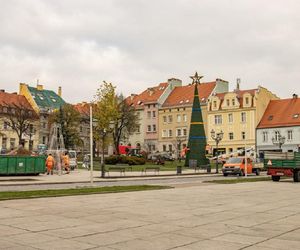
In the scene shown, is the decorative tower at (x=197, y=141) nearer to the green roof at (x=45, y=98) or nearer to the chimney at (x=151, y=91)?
the chimney at (x=151, y=91)

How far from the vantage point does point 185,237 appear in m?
8.77

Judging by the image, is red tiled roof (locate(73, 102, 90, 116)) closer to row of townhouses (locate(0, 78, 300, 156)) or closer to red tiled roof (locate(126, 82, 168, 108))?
row of townhouses (locate(0, 78, 300, 156))

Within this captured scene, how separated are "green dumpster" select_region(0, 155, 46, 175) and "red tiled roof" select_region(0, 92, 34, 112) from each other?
57860mm

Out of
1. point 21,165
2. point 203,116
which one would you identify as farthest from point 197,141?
point 203,116

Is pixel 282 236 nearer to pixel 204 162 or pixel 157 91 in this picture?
pixel 204 162

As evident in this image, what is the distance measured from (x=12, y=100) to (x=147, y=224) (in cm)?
9064

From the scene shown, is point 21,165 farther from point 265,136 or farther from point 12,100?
point 12,100

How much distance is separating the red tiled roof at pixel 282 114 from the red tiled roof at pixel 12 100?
48.0 m

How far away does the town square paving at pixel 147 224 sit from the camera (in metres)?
8.09

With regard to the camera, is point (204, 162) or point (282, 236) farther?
point (204, 162)

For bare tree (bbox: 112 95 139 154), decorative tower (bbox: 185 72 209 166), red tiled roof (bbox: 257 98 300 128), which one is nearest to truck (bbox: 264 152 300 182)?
decorative tower (bbox: 185 72 209 166)

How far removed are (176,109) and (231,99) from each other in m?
14.1

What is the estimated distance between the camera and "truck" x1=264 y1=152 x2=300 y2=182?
Result: 30.9 meters

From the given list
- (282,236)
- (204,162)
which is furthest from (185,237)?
(204,162)
